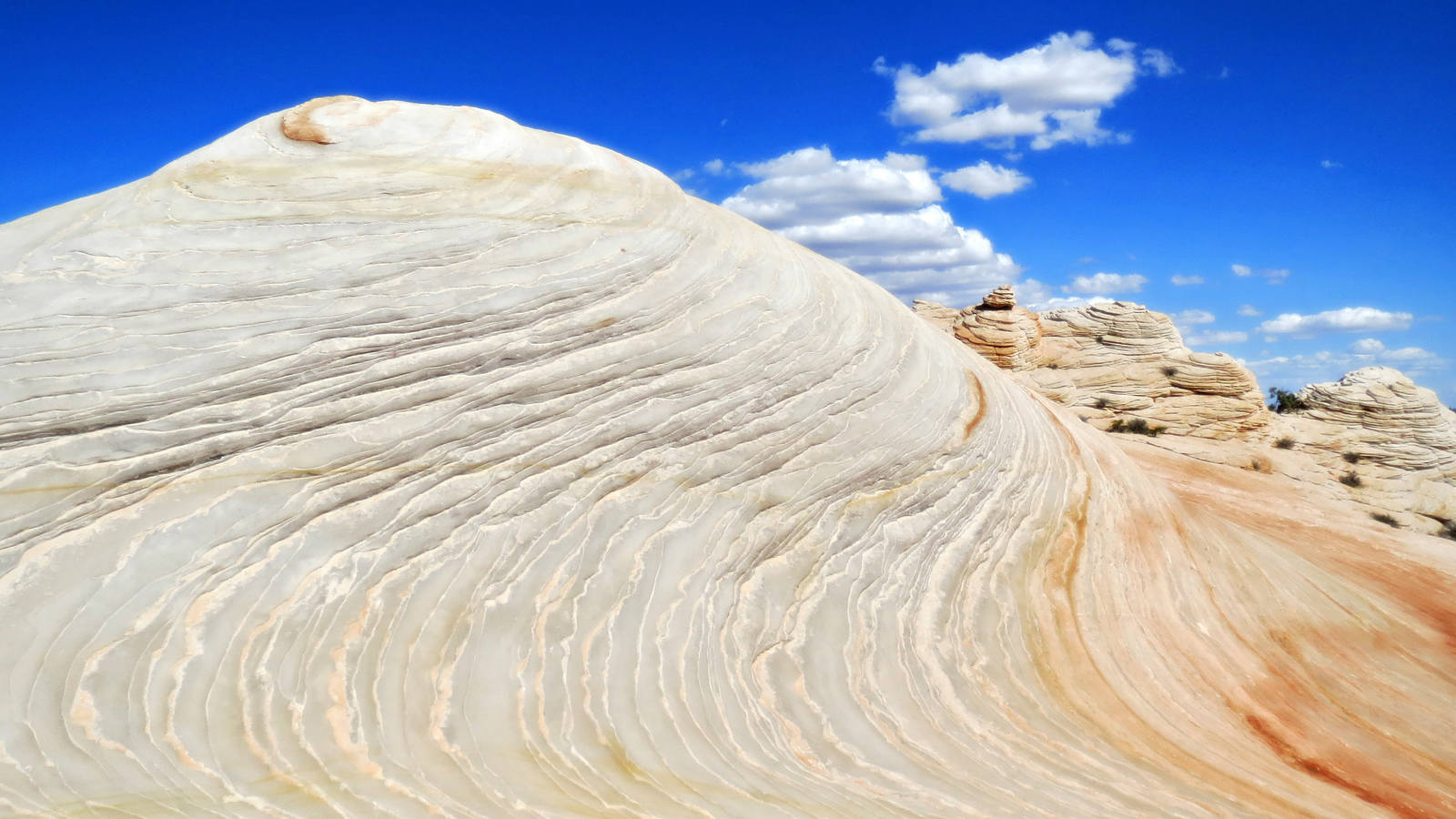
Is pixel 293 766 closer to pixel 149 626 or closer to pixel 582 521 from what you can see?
→ pixel 149 626

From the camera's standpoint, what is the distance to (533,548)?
15.5 feet

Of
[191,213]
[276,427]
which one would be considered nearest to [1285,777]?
[276,427]

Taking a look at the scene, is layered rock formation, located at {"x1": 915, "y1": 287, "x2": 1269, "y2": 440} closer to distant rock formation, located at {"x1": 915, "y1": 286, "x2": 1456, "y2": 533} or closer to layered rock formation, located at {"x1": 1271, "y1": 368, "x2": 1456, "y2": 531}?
distant rock formation, located at {"x1": 915, "y1": 286, "x2": 1456, "y2": 533}

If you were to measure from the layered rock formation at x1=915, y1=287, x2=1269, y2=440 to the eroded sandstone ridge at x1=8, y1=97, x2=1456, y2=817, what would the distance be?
18484 millimetres

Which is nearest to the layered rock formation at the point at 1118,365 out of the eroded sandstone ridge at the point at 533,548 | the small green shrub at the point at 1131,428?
the small green shrub at the point at 1131,428

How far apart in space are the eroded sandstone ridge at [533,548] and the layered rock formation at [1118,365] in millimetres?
18484

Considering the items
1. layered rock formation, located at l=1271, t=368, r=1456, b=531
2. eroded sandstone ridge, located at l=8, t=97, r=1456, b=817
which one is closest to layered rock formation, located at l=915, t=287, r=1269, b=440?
layered rock formation, located at l=1271, t=368, r=1456, b=531

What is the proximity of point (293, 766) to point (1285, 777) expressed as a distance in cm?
516

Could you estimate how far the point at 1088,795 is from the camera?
4430mm

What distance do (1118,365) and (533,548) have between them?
25.0 metres

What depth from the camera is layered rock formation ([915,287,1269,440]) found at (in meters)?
24.2

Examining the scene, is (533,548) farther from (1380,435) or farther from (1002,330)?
(1380,435)

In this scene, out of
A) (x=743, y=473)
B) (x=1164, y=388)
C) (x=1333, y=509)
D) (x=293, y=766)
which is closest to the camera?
(x=293, y=766)

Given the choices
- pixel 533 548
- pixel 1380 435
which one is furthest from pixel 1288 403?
pixel 533 548
